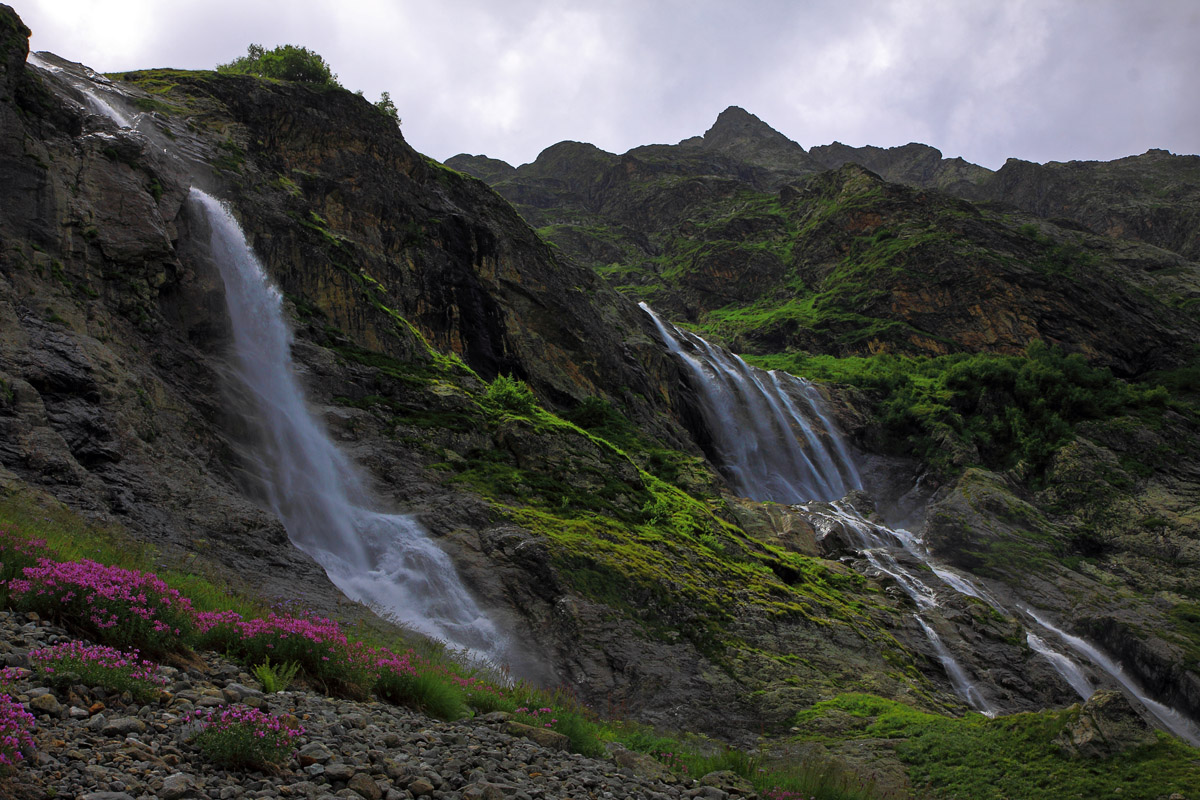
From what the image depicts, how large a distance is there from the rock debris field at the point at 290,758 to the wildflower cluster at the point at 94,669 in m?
0.08

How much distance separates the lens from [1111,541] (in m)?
32.5

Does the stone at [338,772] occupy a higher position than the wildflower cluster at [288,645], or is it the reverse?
the stone at [338,772]

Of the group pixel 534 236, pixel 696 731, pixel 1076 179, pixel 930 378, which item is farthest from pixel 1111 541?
pixel 1076 179

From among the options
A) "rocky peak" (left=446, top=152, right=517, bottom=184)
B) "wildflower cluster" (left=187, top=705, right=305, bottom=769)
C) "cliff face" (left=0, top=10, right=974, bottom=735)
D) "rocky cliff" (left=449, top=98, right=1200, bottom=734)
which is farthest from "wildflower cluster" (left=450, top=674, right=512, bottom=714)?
"rocky peak" (left=446, top=152, right=517, bottom=184)

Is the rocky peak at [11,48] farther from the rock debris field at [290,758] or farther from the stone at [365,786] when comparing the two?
the stone at [365,786]

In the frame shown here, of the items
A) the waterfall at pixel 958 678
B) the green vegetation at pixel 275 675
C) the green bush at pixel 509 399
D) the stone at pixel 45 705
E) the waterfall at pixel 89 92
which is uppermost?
the waterfall at pixel 89 92

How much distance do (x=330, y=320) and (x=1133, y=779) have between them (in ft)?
79.1

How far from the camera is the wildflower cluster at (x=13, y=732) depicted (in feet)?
11.1

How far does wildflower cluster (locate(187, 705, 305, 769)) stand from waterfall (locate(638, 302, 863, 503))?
3474 cm

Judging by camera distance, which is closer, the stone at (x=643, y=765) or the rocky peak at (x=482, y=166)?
the stone at (x=643, y=765)

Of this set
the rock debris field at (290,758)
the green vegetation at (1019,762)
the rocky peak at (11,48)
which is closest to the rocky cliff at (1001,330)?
the green vegetation at (1019,762)

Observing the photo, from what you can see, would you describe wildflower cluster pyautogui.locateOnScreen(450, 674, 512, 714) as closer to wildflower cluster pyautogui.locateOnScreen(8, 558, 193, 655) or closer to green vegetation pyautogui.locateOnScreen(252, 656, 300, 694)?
green vegetation pyautogui.locateOnScreen(252, 656, 300, 694)

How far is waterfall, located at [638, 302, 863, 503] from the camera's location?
39125 mm

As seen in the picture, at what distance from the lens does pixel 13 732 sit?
11.5 ft
